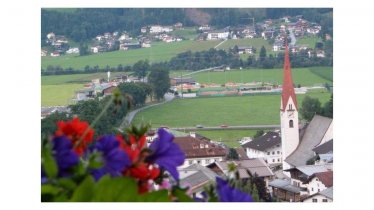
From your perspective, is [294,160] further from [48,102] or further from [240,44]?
[48,102]

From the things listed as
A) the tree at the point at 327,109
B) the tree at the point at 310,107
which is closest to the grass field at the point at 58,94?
the tree at the point at 327,109

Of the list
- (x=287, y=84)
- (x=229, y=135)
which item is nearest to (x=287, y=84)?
(x=287, y=84)

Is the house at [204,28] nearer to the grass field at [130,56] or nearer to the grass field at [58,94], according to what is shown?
the grass field at [130,56]

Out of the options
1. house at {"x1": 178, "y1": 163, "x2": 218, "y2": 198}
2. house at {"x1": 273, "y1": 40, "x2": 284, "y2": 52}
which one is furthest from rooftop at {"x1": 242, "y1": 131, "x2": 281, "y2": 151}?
house at {"x1": 178, "y1": 163, "x2": 218, "y2": 198}

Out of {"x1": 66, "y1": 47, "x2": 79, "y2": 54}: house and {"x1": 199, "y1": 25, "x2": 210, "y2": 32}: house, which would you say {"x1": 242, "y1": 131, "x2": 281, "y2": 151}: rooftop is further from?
{"x1": 66, "y1": 47, "x2": 79, "y2": 54}: house
